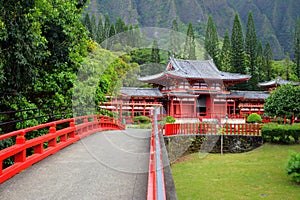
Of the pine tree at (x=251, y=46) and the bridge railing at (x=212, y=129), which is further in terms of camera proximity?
the pine tree at (x=251, y=46)

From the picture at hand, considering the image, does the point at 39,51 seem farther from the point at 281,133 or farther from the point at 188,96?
the point at 188,96

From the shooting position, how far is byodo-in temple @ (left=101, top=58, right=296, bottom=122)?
2705 centimetres

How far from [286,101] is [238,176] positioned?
1093 centimetres

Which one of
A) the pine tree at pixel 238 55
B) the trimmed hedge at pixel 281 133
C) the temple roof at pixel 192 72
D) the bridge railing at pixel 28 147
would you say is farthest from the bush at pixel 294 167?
the pine tree at pixel 238 55

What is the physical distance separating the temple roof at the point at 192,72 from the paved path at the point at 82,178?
21.1 meters

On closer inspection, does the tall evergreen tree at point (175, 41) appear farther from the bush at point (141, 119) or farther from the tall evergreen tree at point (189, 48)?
the bush at point (141, 119)

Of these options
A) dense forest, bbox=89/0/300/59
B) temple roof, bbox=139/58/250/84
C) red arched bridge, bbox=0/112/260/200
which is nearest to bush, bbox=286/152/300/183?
red arched bridge, bbox=0/112/260/200

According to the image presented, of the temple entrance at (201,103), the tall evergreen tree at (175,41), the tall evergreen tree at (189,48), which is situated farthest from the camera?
Result: the tall evergreen tree at (189,48)

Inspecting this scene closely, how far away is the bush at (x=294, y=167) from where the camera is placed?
9305mm

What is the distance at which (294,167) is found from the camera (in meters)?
9.41

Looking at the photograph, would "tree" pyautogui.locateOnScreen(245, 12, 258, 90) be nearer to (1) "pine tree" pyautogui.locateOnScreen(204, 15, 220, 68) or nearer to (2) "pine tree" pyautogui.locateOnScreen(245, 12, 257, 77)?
(2) "pine tree" pyautogui.locateOnScreen(245, 12, 257, 77)

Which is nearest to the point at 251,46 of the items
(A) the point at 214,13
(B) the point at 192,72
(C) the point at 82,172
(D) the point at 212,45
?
(D) the point at 212,45

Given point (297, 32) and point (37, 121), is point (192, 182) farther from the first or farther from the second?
point (297, 32)

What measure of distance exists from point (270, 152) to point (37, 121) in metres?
11.6
